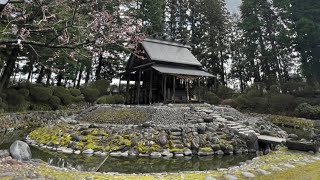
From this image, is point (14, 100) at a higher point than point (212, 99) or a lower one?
lower

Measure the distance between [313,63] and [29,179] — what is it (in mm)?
26480

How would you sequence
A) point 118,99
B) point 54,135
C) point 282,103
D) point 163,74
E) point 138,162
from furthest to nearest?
1. point 118,99
2. point 282,103
3. point 163,74
4. point 54,135
5. point 138,162

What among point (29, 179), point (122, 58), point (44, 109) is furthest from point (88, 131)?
point (122, 58)

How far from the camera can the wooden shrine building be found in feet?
53.6

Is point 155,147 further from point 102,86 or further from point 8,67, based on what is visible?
point 102,86

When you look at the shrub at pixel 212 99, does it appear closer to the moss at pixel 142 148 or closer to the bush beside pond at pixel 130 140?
the bush beside pond at pixel 130 140

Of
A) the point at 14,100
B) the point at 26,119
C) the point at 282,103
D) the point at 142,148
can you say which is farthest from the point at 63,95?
the point at 282,103

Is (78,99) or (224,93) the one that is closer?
(78,99)

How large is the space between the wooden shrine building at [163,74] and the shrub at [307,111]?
7.99 meters

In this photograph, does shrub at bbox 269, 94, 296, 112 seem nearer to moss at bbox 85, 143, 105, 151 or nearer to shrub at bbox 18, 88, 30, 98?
moss at bbox 85, 143, 105, 151

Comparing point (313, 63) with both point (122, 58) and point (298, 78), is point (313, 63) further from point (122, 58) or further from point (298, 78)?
point (122, 58)

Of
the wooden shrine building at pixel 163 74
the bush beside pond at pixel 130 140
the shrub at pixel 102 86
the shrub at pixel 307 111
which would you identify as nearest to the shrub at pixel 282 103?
the shrub at pixel 307 111

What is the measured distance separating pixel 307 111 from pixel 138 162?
15.6 m

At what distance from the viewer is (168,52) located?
1830 centimetres
